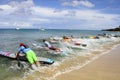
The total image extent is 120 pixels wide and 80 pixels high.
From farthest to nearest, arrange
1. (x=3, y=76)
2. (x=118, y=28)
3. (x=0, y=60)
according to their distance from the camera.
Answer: (x=118, y=28)
(x=0, y=60)
(x=3, y=76)

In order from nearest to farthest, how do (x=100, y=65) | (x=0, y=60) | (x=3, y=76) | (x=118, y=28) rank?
(x=3, y=76) < (x=100, y=65) < (x=0, y=60) < (x=118, y=28)

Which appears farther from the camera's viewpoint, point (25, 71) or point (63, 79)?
point (25, 71)

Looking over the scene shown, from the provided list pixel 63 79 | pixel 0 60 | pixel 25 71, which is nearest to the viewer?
pixel 63 79

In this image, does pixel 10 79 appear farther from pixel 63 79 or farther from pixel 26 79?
pixel 63 79

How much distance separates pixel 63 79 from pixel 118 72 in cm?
342

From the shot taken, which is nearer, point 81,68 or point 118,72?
point 118,72

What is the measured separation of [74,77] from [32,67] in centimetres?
313

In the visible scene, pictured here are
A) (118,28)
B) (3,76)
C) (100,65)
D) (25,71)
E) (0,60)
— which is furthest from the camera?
(118,28)

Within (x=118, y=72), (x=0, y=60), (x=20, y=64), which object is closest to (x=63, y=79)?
(x=118, y=72)

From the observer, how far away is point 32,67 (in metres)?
12.5

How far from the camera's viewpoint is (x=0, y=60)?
15398mm

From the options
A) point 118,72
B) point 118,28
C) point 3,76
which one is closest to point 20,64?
point 3,76

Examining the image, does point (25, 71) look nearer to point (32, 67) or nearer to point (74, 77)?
point (32, 67)

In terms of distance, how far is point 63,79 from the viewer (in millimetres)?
10070
